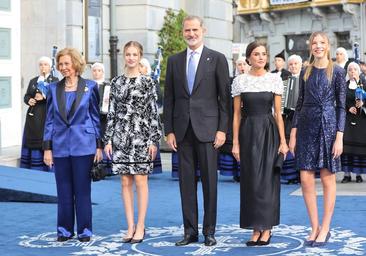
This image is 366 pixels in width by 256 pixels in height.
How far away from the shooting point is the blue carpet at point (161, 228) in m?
7.43

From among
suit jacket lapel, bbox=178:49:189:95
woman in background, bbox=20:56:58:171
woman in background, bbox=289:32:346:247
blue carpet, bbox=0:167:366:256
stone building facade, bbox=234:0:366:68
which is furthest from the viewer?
stone building facade, bbox=234:0:366:68

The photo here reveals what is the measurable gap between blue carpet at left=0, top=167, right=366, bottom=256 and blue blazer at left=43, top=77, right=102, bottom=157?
0.84 m

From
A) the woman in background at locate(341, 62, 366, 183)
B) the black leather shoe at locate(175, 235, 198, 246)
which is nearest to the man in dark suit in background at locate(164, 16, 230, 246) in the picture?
the black leather shoe at locate(175, 235, 198, 246)

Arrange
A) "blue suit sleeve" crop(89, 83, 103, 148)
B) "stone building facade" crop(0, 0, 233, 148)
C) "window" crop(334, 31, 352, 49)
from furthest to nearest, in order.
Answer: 1. "window" crop(334, 31, 352, 49)
2. "stone building facade" crop(0, 0, 233, 148)
3. "blue suit sleeve" crop(89, 83, 103, 148)

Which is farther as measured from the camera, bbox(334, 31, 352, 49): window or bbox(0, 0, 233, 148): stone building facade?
bbox(334, 31, 352, 49): window

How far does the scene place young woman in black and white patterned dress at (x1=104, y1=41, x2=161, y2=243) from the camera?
311 inches

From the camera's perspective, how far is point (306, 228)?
8.44m

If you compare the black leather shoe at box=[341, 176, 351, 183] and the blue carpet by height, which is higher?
the black leather shoe at box=[341, 176, 351, 183]

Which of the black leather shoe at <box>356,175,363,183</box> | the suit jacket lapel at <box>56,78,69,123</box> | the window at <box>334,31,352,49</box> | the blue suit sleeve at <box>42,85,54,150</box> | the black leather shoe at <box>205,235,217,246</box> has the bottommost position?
the black leather shoe at <box>205,235,217,246</box>

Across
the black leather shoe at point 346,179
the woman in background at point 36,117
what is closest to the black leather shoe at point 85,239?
the woman in background at point 36,117

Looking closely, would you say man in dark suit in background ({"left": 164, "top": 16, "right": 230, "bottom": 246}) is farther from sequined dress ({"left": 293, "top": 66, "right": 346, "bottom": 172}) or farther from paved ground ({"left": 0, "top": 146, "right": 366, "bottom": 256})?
sequined dress ({"left": 293, "top": 66, "right": 346, "bottom": 172})

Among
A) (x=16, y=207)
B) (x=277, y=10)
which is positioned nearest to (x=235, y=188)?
(x=16, y=207)

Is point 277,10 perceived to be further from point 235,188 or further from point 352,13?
point 235,188

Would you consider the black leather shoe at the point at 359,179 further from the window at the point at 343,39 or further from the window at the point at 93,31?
the window at the point at 343,39
